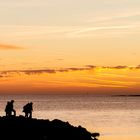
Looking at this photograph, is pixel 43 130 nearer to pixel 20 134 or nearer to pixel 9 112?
pixel 20 134

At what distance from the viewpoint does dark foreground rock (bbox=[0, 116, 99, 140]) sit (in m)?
33.8

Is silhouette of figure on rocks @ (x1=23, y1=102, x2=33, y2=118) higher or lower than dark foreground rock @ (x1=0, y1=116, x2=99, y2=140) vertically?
higher

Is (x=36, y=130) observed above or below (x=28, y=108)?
below

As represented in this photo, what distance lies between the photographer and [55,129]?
124ft

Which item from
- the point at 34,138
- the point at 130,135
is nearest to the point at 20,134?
the point at 34,138

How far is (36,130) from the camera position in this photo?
36.1m

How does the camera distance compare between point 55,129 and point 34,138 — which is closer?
point 34,138

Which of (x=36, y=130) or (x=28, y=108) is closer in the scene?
(x=36, y=130)

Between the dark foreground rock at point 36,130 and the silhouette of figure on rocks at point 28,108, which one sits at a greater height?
the silhouette of figure on rocks at point 28,108

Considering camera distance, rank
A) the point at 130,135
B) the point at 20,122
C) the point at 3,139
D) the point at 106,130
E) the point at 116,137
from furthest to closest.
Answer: the point at 106,130 < the point at 130,135 < the point at 116,137 < the point at 20,122 < the point at 3,139

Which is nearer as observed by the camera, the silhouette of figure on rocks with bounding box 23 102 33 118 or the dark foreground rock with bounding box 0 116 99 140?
the dark foreground rock with bounding box 0 116 99 140

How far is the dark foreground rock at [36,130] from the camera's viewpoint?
1331 inches

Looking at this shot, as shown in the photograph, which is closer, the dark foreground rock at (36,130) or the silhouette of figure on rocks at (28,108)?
the dark foreground rock at (36,130)

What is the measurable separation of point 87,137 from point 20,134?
257 inches
